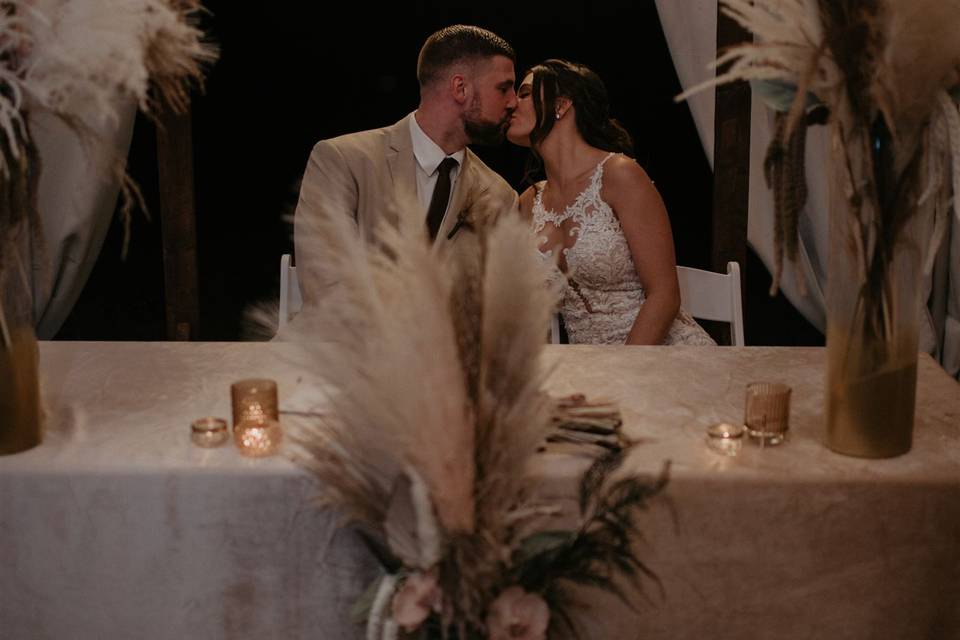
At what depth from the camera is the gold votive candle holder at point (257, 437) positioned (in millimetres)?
1211

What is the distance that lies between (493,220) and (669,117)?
300 cm

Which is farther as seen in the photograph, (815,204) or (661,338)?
(815,204)

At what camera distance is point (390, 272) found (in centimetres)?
84

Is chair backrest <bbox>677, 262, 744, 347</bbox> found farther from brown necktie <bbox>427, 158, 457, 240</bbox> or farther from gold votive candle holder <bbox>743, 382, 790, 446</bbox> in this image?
gold votive candle holder <bbox>743, 382, 790, 446</bbox>

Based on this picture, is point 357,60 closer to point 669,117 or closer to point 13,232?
point 669,117

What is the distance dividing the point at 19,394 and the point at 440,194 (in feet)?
5.84

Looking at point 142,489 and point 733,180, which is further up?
point 733,180

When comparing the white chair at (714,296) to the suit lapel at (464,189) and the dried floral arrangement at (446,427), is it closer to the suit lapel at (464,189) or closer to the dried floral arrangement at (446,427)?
the suit lapel at (464,189)

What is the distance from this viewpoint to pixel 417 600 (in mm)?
836

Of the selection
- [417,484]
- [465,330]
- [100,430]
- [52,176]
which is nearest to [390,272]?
[465,330]

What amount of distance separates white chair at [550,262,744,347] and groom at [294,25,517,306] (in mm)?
564

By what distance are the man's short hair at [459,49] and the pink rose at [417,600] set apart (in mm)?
2264

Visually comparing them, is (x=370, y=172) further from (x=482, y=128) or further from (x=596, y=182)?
(x=596, y=182)

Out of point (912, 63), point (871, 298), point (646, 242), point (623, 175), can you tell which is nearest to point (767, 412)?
point (871, 298)
